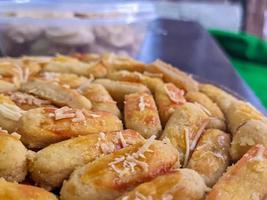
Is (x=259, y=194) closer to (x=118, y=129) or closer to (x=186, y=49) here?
(x=118, y=129)

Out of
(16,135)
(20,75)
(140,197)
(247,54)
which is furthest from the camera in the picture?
(247,54)

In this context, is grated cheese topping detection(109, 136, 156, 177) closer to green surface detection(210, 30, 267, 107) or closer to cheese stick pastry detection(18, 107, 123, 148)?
cheese stick pastry detection(18, 107, 123, 148)

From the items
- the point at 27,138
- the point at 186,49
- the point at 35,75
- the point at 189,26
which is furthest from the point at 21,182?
the point at 189,26

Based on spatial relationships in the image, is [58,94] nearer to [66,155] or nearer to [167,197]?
[66,155]

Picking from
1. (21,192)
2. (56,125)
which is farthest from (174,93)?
(21,192)

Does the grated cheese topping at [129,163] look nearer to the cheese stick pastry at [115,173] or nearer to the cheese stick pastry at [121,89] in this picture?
the cheese stick pastry at [115,173]

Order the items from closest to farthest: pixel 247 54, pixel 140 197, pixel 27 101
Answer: pixel 140 197 < pixel 27 101 < pixel 247 54
